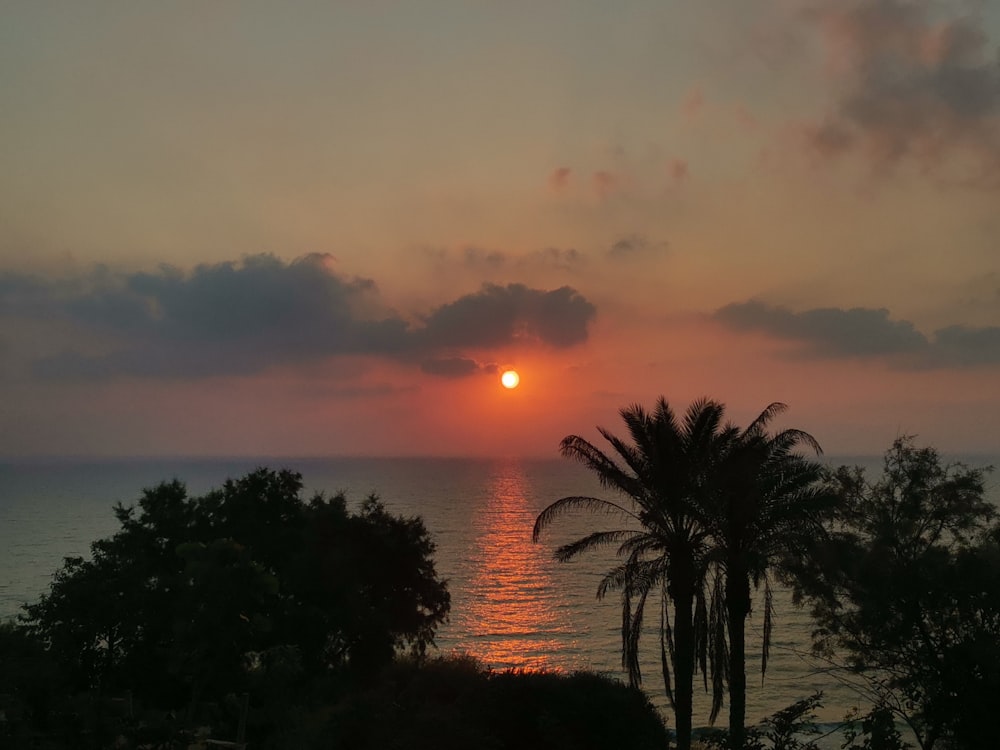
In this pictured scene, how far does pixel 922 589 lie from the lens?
24438 mm

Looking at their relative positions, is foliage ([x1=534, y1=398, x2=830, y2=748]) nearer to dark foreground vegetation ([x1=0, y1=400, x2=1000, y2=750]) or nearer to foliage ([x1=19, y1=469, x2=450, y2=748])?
dark foreground vegetation ([x1=0, y1=400, x2=1000, y2=750])

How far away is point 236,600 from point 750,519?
60.4 feet

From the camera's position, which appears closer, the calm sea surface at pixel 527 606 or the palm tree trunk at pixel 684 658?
the palm tree trunk at pixel 684 658

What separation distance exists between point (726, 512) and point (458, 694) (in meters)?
10.4

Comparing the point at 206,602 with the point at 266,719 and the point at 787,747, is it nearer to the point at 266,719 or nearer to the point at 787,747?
the point at 266,719

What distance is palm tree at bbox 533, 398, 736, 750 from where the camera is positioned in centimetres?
2594

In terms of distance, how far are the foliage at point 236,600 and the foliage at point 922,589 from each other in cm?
2027

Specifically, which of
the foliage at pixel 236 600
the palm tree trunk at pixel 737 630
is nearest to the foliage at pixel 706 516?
the palm tree trunk at pixel 737 630

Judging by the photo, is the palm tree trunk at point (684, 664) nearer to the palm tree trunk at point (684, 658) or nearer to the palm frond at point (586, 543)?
the palm tree trunk at point (684, 658)

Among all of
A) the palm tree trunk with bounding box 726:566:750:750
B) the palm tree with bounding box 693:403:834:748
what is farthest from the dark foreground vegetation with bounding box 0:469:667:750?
the palm tree with bounding box 693:403:834:748

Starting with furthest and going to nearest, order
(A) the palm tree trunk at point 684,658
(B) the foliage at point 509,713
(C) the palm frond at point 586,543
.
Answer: (C) the palm frond at point 586,543 < (A) the palm tree trunk at point 684,658 < (B) the foliage at point 509,713

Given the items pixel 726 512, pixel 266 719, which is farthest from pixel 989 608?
pixel 266 719

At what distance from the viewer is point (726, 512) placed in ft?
83.9

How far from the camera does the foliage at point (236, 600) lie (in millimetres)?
29109
